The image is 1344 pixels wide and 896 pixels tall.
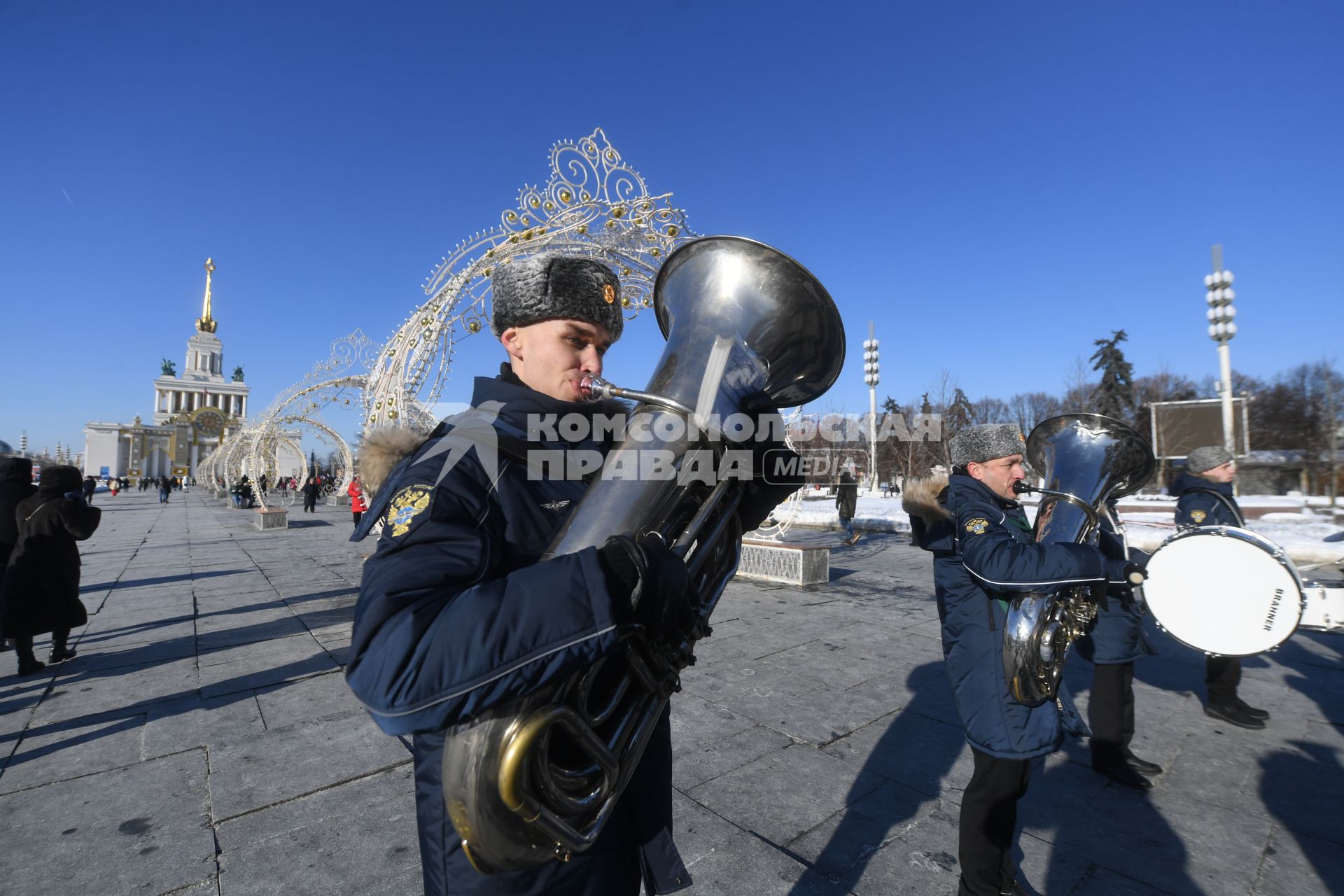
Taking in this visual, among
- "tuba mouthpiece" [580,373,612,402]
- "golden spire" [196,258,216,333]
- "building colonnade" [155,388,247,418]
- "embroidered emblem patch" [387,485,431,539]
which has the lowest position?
"embroidered emblem patch" [387,485,431,539]

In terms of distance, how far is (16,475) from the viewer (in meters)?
5.28

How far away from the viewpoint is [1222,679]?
423 centimetres

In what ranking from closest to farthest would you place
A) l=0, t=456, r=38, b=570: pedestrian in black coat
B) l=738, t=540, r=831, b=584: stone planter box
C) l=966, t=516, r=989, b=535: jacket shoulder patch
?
l=966, t=516, r=989, b=535: jacket shoulder patch, l=0, t=456, r=38, b=570: pedestrian in black coat, l=738, t=540, r=831, b=584: stone planter box

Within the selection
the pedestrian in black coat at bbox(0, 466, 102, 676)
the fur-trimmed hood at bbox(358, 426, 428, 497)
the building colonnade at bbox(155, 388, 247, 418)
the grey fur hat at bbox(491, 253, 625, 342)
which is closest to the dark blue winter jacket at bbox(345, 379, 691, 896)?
the grey fur hat at bbox(491, 253, 625, 342)

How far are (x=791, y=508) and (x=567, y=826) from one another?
31.8 feet

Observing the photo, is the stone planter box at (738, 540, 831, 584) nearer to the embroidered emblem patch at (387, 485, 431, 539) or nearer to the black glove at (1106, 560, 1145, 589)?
the black glove at (1106, 560, 1145, 589)

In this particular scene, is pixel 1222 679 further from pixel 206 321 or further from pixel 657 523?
pixel 206 321

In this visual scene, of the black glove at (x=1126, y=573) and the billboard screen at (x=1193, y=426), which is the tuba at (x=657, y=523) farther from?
the billboard screen at (x=1193, y=426)

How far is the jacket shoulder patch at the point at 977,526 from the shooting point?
2438 mm

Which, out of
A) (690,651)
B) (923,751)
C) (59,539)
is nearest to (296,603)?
(59,539)

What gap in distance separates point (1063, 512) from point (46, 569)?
724 centimetres

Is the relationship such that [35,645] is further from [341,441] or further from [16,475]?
[341,441]

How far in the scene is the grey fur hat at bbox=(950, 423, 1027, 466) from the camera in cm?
279

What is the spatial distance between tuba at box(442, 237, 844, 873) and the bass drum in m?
2.69
